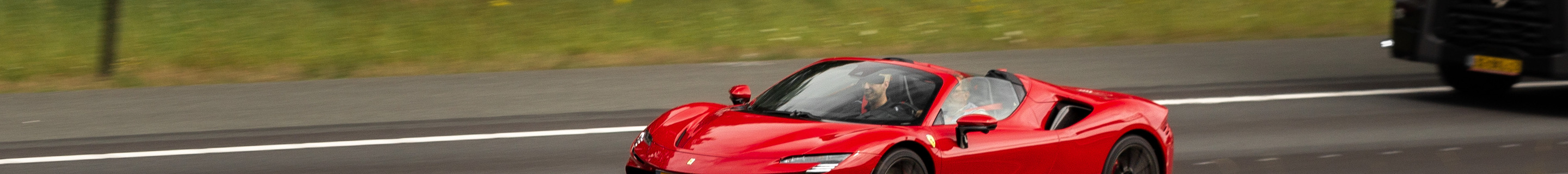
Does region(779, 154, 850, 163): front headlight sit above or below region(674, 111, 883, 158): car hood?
below

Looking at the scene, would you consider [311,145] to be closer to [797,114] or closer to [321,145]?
[321,145]

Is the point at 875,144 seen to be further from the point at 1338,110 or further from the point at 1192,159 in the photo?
the point at 1338,110

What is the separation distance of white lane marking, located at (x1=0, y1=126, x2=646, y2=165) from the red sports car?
295cm

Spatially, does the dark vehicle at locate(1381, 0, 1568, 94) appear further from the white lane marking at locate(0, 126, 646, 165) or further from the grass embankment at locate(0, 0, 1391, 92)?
the white lane marking at locate(0, 126, 646, 165)

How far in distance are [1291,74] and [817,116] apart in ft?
25.8

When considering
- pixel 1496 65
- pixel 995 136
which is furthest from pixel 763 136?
pixel 1496 65

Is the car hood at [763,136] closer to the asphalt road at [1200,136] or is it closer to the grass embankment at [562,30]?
the asphalt road at [1200,136]

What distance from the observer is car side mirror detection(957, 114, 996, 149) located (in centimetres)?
573

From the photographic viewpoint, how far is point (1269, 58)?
46.5ft

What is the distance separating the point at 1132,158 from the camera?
678cm

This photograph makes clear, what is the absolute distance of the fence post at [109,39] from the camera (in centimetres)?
1488

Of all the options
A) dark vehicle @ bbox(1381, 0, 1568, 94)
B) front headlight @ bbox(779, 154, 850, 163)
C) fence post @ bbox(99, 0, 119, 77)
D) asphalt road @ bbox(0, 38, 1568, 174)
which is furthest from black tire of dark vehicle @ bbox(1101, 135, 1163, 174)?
fence post @ bbox(99, 0, 119, 77)

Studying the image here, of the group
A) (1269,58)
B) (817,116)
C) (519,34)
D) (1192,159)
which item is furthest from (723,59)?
(817,116)

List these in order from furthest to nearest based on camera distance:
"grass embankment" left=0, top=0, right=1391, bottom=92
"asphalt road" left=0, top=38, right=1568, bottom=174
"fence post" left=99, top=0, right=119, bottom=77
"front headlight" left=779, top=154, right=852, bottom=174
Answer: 1. "grass embankment" left=0, top=0, right=1391, bottom=92
2. "fence post" left=99, top=0, right=119, bottom=77
3. "asphalt road" left=0, top=38, right=1568, bottom=174
4. "front headlight" left=779, top=154, right=852, bottom=174
